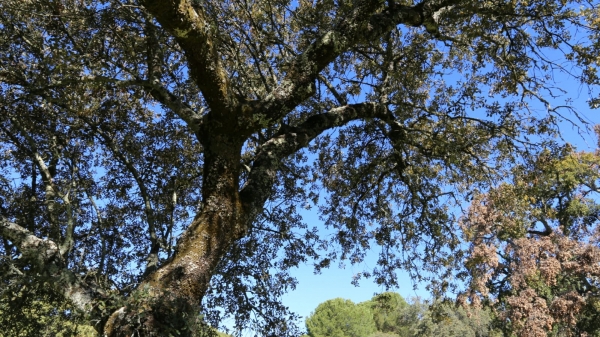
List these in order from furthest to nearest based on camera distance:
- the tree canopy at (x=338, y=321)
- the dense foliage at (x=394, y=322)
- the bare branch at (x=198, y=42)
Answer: the tree canopy at (x=338, y=321) < the dense foliage at (x=394, y=322) < the bare branch at (x=198, y=42)

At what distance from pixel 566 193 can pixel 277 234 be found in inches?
732

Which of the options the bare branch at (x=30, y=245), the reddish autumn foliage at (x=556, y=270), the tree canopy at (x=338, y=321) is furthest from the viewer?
the tree canopy at (x=338, y=321)

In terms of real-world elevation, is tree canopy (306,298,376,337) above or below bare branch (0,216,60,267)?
above

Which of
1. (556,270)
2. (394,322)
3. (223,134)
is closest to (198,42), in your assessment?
(223,134)

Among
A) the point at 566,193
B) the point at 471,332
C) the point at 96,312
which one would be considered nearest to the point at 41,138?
the point at 96,312

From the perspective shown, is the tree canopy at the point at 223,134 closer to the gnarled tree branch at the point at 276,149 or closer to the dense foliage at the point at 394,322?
the gnarled tree branch at the point at 276,149

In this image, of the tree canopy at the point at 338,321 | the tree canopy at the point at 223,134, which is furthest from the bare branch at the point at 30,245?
the tree canopy at the point at 338,321

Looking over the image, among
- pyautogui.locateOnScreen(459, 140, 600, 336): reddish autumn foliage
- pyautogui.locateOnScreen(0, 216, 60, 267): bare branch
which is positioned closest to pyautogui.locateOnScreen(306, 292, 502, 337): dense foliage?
pyautogui.locateOnScreen(459, 140, 600, 336): reddish autumn foliage

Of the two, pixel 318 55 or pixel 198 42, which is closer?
pixel 198 42

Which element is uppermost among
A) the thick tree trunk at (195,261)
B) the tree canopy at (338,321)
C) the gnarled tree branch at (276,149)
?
the tree canopy at (338,321)

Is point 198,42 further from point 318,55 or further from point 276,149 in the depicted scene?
point 276,149

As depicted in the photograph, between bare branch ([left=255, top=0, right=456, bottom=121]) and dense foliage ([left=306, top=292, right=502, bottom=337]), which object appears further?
dense foliage ([left=306, top=292, right=502, bottom=337])

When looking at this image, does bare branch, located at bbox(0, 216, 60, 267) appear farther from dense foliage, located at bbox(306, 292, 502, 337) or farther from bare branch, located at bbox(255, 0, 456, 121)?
dense foliage, located at bbox(306, 292, 502, 337)

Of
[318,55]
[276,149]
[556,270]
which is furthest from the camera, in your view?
[556,270]
